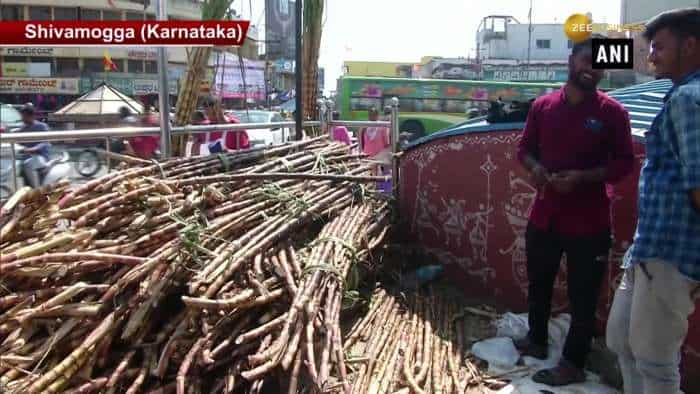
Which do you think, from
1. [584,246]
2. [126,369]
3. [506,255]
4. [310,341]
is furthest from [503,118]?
[126,369]

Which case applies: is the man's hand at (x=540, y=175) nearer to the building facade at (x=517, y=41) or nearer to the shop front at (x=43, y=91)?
the shop front at (x=43, y=91)

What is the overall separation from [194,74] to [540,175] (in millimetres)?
4704

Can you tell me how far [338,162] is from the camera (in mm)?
5359

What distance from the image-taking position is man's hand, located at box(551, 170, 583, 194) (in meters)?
3.11

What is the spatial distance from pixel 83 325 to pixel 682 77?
8.95ft

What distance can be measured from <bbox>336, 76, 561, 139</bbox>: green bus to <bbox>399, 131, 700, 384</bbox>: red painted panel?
16.8 m

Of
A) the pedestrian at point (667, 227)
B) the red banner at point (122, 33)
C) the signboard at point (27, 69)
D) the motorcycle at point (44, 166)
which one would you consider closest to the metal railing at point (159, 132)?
the motorcycle at point (44, 166)

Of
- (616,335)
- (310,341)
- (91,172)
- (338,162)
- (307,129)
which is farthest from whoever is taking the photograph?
(307,129)

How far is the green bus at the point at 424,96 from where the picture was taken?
845 inches

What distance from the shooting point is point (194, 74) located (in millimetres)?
6828

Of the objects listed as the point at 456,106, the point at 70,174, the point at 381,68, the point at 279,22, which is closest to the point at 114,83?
the point at 279,22

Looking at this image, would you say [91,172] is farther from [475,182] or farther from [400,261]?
[475,182]

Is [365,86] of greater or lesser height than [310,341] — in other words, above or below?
above

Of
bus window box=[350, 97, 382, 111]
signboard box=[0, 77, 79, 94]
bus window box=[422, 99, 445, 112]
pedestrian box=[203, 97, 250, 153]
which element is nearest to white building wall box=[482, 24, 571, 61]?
bus window box=[422, 99, 445, 112]
